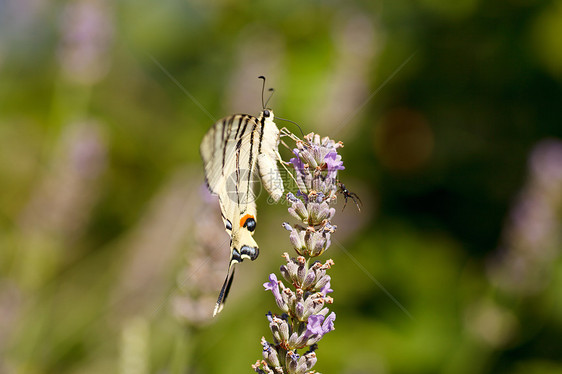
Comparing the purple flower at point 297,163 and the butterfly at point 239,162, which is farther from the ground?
the butterfly at point 239,162

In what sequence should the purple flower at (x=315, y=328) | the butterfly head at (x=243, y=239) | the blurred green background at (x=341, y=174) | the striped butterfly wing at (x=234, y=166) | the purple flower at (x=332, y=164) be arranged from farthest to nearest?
the blurred green background at (x=341, y=174)
the striped butterfly wing at (x=234, y=166)
the butterfly head at (x=243, y=239)
the purple flower at (x=332, y=164)
the purple flower at (x=315, y=328)

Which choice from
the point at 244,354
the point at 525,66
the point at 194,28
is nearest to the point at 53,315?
the point at 244,354

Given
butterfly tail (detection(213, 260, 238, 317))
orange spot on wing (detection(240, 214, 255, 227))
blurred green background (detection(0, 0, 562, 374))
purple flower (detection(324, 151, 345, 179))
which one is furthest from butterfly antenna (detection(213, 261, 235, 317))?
blurred green background (detection(0, 0, 562, 374))

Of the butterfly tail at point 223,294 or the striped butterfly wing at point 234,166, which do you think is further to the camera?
the striped butterfly wing at point 234,166

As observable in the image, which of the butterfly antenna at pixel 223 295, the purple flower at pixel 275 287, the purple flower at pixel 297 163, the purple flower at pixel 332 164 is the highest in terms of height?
the purple flower at pixel 297 163

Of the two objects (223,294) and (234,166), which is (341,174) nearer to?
(234,166)

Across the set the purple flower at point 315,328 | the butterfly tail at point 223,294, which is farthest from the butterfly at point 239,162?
the purple flower at point 315,328

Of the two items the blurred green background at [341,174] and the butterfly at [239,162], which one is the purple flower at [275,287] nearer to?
the butterfly at [239,162]
